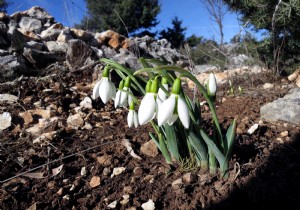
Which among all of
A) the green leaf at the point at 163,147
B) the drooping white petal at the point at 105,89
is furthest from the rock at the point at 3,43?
the green leaf at the point at 163,147

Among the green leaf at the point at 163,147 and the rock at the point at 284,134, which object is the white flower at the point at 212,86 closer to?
the green leaf at the point at 163,147

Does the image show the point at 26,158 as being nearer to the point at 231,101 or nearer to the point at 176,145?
the point at 176,145

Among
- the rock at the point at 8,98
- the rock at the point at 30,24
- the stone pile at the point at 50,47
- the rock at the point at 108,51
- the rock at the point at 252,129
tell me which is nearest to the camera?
the rock at the point at 252,129

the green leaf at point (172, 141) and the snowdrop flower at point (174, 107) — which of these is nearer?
the snowdrop flower at point (174, 107)

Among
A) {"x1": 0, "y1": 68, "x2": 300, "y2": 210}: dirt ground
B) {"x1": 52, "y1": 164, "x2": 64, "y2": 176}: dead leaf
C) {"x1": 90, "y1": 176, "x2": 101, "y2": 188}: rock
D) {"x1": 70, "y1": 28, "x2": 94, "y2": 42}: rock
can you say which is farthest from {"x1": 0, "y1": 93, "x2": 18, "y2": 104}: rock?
{"x1": 70, "y1": 28, "x2": 94, "y2": 42}: rock

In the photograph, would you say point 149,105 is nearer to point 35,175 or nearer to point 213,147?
point 213,147

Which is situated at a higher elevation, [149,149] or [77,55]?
[77,55]

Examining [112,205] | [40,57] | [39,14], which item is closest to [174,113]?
[112,205]
